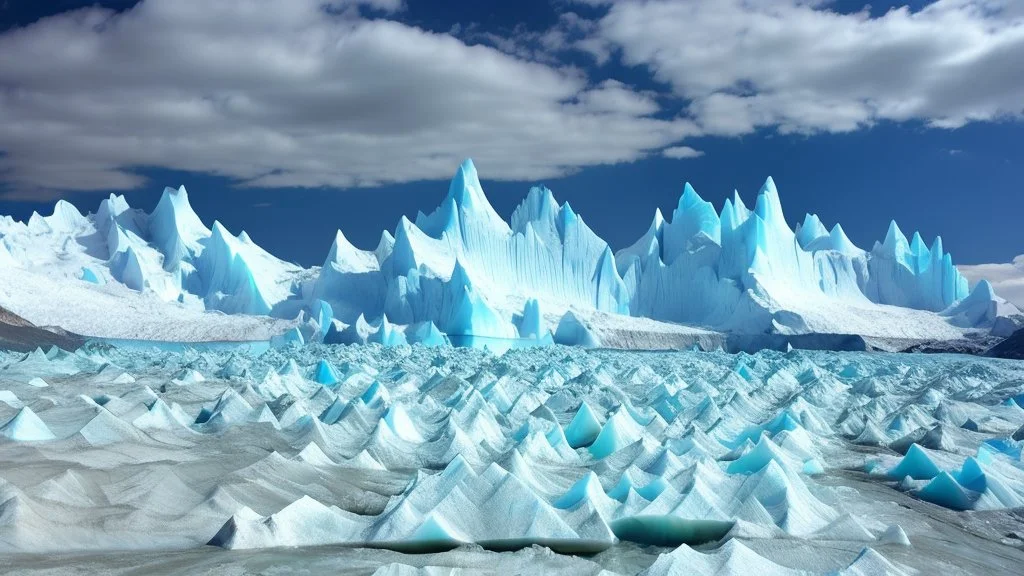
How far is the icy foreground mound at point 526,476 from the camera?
524cm

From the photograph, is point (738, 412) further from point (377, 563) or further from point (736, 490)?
point (377, 563)

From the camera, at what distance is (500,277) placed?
3938 cm

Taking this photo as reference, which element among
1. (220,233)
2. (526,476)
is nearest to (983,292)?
(220,233)

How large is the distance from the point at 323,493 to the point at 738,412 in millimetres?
5572

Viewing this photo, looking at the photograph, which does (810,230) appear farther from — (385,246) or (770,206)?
(385,246)

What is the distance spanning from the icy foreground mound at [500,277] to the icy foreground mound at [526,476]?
70.1 feet

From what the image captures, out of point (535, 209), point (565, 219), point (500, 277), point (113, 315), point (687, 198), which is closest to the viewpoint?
point (113, 315)

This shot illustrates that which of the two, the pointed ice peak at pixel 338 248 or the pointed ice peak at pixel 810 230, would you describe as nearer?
the pointed ice peak at pixel 338 248

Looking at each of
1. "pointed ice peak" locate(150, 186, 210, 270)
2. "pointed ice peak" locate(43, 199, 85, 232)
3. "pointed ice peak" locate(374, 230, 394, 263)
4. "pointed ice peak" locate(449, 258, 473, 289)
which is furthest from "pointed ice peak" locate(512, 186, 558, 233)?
"pointed ice peak" locate(43, 199, 85, 232)

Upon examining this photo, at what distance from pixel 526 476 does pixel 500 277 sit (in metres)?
33.0

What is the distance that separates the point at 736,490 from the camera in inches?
235

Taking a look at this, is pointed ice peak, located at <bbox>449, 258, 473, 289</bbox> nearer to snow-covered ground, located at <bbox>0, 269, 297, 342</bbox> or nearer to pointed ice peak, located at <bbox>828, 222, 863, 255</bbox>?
snow-covered ground, located at <bbox>0, 269, 297, 342</bbox>

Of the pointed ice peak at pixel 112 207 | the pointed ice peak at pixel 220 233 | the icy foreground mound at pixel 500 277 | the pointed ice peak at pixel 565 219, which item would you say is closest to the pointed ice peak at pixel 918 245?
the icy foreground mound at pixel 500 277

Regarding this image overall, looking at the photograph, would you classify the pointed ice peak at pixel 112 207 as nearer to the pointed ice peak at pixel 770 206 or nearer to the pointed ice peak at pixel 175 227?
the pointed ice peak at pixel 175 227
